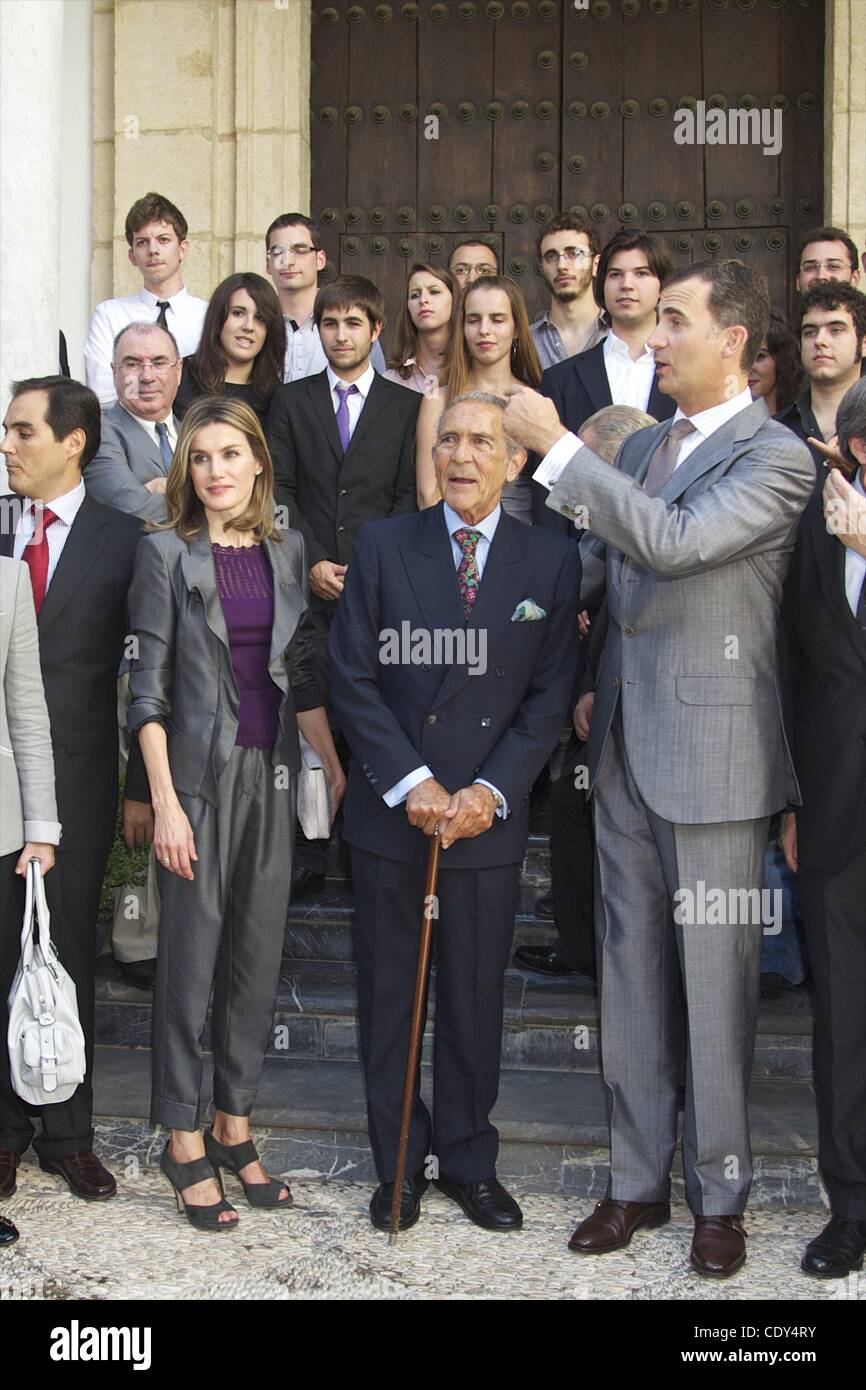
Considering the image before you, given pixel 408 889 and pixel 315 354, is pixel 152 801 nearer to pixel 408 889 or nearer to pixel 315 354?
pixel 408 889

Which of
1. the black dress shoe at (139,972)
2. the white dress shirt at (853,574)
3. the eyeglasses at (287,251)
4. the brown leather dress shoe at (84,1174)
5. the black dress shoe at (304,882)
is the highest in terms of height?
the eyeglasses at (287,251)

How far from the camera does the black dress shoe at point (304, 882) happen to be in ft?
18.9

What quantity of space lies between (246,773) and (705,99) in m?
5.57

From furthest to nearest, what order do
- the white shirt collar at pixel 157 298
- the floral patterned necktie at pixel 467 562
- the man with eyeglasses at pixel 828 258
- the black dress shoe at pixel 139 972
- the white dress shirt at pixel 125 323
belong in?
the white shirt collar at pixel 157 298 < the white dress shirt at pixel 125 323 < the man with eyeglasses at pixel 828 258 < the black dress shoe at pixel 139 972 < the floral patterned necktie at pixel 467 562

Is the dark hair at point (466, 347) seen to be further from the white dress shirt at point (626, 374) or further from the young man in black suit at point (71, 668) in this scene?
the young man in black suit at point (71, 668)

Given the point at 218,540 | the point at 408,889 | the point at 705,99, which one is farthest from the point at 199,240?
the point at 408,889

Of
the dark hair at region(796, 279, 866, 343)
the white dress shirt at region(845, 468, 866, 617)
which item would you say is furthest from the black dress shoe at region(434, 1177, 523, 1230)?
the dark hair at region(796, 279, 866, 343)

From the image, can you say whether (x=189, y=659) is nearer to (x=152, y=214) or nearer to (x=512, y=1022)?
(x=512, y=1022)

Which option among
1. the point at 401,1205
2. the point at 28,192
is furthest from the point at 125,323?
the point at 401,1205

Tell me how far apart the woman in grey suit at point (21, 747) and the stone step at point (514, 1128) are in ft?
3.20

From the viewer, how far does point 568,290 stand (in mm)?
6305

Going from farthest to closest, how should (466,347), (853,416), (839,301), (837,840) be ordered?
(466,347)
(839,301)
(837,840)
(853,416)

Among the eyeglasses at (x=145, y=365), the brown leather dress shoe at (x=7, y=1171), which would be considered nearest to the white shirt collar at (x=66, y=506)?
the eyeglasses at (x=145, y=365)

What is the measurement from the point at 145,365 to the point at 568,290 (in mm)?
1850
